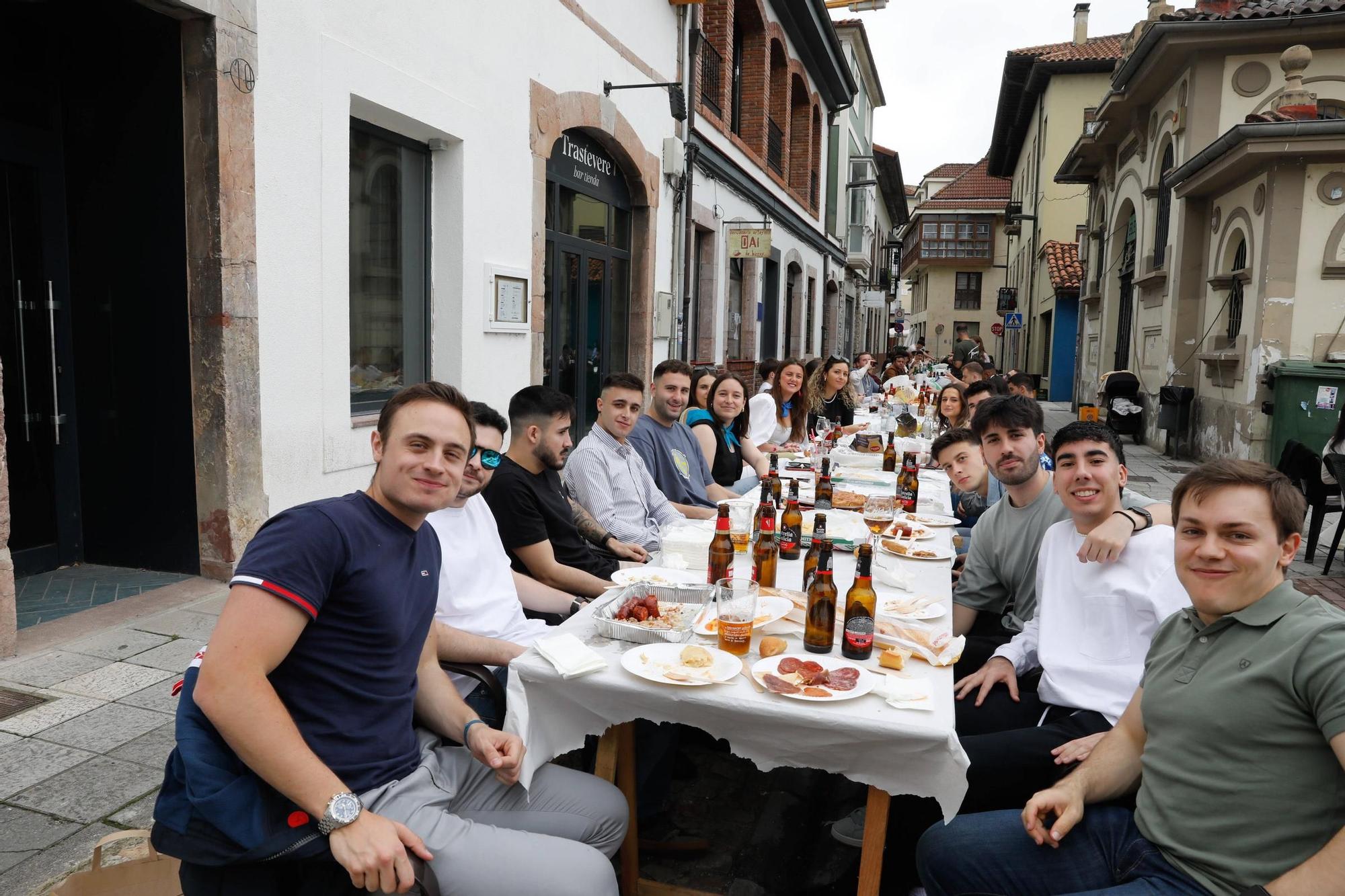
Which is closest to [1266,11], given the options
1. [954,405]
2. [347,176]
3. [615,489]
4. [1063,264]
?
[954,405]

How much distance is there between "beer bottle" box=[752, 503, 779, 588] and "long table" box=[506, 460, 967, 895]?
26.7 inches

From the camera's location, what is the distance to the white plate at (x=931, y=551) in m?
3.88

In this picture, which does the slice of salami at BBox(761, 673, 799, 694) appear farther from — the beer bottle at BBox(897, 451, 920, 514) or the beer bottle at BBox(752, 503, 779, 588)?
the beer bottle at BBox(897, 451, 920, 514)

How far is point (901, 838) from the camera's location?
3.09 metres

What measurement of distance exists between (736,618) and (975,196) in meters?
53.8

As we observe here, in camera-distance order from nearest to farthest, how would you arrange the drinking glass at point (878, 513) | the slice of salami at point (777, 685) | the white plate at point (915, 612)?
the slice of salami at point (777, 685), the white plate at point (915, 612), the drinking glass at point (878, 513)

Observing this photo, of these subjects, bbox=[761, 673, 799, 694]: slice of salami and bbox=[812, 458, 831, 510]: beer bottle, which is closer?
bbox=[761, 673, 799, 694]: slice of salami

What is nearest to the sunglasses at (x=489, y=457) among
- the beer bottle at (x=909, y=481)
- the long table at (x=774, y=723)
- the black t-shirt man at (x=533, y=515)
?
the black t-shirt man at (x=533, y=515)

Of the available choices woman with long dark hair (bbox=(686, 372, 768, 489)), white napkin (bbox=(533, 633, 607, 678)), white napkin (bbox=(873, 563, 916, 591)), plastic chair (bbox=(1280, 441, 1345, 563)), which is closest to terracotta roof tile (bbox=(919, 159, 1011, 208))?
plastic chair (bbox=(1280, 441, 1345, 563))

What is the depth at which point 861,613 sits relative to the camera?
9.18ft

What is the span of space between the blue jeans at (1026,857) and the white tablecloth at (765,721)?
0.10 metres

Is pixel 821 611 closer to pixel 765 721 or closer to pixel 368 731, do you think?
pixel 765 721

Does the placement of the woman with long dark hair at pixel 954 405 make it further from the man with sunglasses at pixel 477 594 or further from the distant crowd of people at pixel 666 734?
the man with sunglasses at pixel 477 594

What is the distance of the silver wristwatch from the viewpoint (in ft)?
6.31
